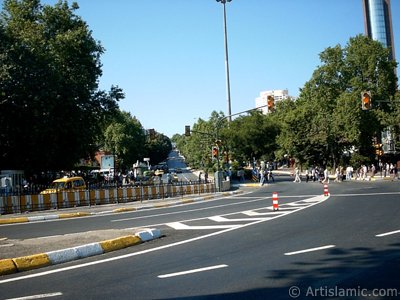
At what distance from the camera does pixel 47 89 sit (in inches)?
1287

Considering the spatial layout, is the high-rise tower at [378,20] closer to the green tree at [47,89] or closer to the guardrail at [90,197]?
the green tree at [47,89]

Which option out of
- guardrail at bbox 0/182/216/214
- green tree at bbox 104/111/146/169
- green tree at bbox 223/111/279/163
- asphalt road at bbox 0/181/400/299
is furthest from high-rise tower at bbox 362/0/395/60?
asphalt road at bbox 0/181/400/299

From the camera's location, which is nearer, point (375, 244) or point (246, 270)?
point (246, 270)

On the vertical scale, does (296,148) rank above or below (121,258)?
above

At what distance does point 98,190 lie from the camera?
26.6 metres

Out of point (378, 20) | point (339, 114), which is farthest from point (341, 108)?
point (378, 20)

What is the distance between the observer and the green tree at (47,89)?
105 ft

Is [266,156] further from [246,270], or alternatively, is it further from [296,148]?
[246,270]

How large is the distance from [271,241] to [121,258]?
3644 mm

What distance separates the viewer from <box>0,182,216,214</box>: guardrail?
74.8 ft

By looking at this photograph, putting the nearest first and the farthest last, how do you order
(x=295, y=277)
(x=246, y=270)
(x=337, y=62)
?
(x=295, y=277)
(x=246, y=270)
(x=337, y=62)

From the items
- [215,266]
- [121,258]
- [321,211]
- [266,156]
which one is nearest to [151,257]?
[121,258]

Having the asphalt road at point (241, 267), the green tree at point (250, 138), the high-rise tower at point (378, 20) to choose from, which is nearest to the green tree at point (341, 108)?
the green tree at point (250, 138)

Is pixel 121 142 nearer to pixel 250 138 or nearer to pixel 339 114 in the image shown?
pixel 250 138
